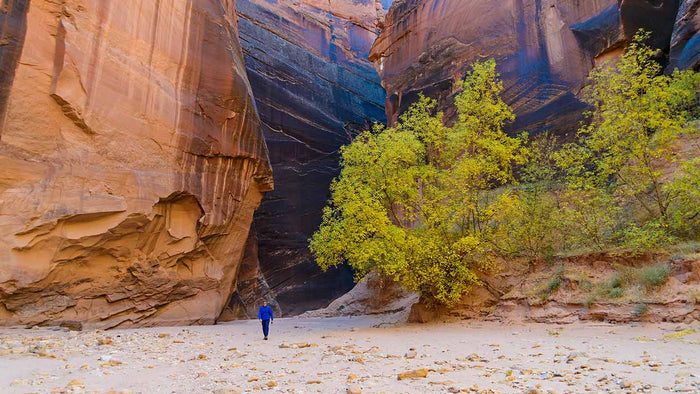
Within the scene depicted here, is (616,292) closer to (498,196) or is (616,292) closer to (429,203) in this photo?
(498,196)

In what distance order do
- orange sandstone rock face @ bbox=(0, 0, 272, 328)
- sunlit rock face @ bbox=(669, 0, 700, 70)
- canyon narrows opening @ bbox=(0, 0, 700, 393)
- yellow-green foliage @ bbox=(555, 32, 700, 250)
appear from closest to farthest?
1. canyon narrows opening @ bbox=(0, 0, 700, 393)
2. yellow-green foliage @ bbox=(555, 32, 700, 250)
3. orange sandstone rock face @ bbox=(0, 0, 272, 328)
4. sunlit rock face @ bbox=(669, 0, 700, 70)

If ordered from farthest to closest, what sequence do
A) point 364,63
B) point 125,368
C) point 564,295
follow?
point 364,63, point 564,295, point 125,368

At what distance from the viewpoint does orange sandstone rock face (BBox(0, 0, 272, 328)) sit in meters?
13.3

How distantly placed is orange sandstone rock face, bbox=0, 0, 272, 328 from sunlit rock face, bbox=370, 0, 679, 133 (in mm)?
15487

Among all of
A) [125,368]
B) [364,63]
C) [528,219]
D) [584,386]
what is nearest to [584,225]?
[528,219]

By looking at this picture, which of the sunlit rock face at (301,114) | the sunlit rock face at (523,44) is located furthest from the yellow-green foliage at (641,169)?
the sunlit rock face at (301,114)

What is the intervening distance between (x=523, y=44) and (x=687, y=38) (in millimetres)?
9339

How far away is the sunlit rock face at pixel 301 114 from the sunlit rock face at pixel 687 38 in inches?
1043

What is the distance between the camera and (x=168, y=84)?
17.6 metres

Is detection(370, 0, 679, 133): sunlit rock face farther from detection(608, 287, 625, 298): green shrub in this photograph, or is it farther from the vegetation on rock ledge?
detection(608, 287, 625, 298): green shrub

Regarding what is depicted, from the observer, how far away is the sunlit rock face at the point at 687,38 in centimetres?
1700

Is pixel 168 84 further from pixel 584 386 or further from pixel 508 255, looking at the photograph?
pixel 584 386

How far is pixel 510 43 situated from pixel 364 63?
24.9 metres

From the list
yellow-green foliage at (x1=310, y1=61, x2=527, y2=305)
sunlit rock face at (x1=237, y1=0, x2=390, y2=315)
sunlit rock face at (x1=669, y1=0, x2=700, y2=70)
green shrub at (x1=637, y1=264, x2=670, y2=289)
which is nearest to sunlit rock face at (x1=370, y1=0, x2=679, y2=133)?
sunlit rock face at (x1=669, y1=0, x2=700, y2=70)
